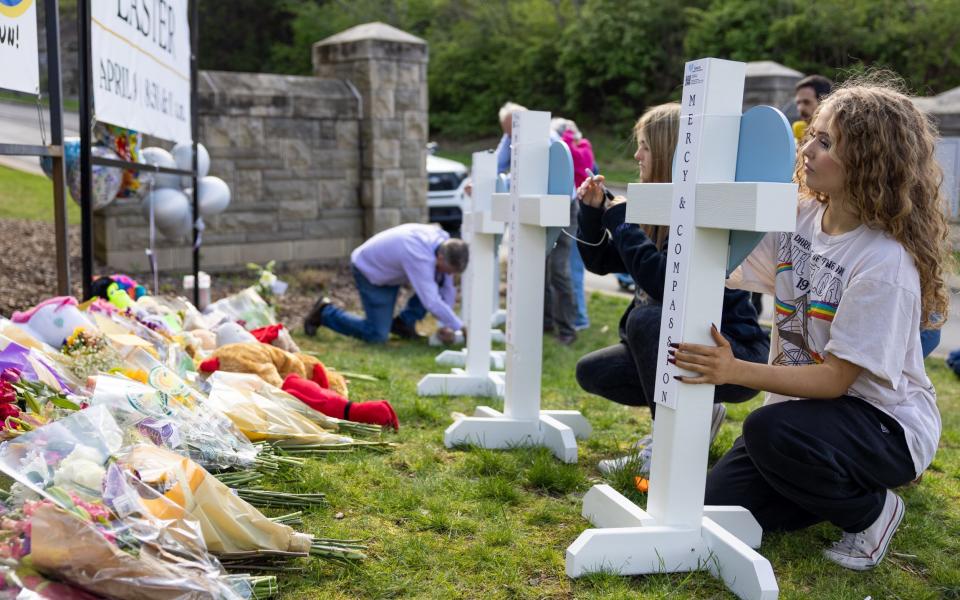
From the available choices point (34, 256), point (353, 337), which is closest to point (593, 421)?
point (353, 337)

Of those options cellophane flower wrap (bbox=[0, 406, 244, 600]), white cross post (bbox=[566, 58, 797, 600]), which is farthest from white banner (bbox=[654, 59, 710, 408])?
cellophane flower wrap (bbox=[0, 406, 244, 600])

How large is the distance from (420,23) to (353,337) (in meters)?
25.1

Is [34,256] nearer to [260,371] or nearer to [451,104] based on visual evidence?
[260,371]

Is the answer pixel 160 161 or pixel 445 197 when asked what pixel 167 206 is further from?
pixel 445 197

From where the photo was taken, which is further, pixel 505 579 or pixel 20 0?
pixel 20 0

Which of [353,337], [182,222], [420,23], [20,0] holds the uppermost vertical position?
[420,23]

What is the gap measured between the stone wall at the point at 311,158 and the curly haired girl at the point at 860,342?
6.91 metres

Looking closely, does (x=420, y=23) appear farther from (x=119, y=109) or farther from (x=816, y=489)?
(x=816, y=489)

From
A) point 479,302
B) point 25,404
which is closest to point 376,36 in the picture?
point 479,302

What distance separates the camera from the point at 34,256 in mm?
8453

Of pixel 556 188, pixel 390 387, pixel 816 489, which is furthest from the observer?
pixel 390 387

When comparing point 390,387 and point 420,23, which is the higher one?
point 420,23

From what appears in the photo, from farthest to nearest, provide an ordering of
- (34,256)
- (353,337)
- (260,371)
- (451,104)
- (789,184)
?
(451,104), (34,256), (353,337), (260,371), (789,184)

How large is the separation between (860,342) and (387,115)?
7.65 m
